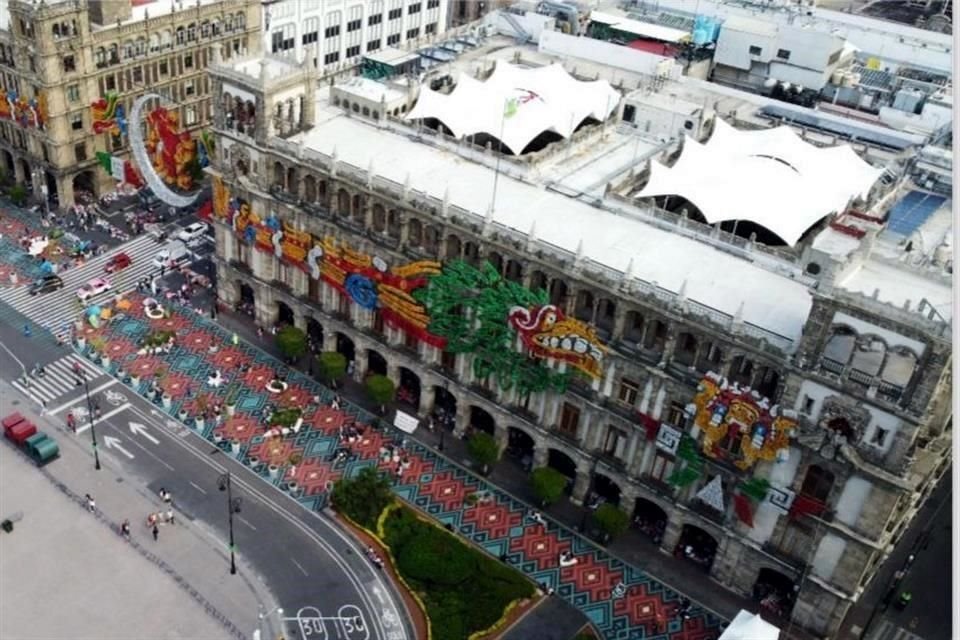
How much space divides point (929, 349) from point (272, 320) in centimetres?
6824

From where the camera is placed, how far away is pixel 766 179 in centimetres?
9350

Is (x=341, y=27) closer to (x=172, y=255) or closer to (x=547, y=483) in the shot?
(x=172, y=255)

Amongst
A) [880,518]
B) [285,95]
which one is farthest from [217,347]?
[880,518]

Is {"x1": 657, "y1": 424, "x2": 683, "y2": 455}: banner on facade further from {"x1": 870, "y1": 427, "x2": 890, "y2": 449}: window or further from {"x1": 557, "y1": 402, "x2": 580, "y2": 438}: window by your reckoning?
{"x1": 870, "y1": 427, "x2": 890, "y2": 449}: window

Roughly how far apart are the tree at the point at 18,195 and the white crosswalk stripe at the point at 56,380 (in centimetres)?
3513

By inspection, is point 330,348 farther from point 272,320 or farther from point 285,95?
point 285,95

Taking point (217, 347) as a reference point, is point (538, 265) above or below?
above

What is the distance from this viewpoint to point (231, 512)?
80125 mm

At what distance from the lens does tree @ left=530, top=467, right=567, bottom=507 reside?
83.4 m

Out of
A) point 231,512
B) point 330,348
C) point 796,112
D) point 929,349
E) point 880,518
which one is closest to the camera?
point 929,349

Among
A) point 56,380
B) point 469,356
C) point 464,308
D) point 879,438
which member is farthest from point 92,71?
point 879,438

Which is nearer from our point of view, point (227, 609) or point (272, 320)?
point (227, 609)

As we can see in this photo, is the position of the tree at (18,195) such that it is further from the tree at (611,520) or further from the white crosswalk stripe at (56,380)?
the tree at (611,520)

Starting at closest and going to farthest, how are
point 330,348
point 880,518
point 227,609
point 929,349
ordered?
point 929,349
point 880,518
point 227,609
point 330,348
